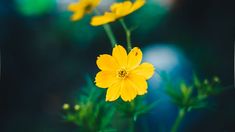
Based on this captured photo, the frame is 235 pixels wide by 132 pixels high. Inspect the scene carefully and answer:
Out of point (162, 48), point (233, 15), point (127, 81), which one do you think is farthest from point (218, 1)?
point (127, 81)

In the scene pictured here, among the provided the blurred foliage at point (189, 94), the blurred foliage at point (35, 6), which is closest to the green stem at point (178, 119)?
the blurred foliage at point (189, 94)

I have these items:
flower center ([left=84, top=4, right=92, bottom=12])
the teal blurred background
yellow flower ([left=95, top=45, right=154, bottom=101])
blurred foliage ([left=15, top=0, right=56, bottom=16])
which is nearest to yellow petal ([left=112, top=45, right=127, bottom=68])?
yellow flower ([left=95, top=45, right=154, bottom=101])

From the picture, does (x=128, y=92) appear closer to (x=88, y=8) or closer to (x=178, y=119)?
(x=178, y=119)

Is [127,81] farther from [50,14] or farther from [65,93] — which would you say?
[50,14]

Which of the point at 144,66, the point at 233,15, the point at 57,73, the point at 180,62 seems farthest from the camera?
the point at 233,15

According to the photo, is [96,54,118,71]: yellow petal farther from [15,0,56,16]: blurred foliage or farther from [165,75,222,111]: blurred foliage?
[15,0,56,16]: blurred foliage

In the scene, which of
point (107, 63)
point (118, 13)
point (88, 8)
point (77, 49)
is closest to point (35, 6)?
point (77, 49)
